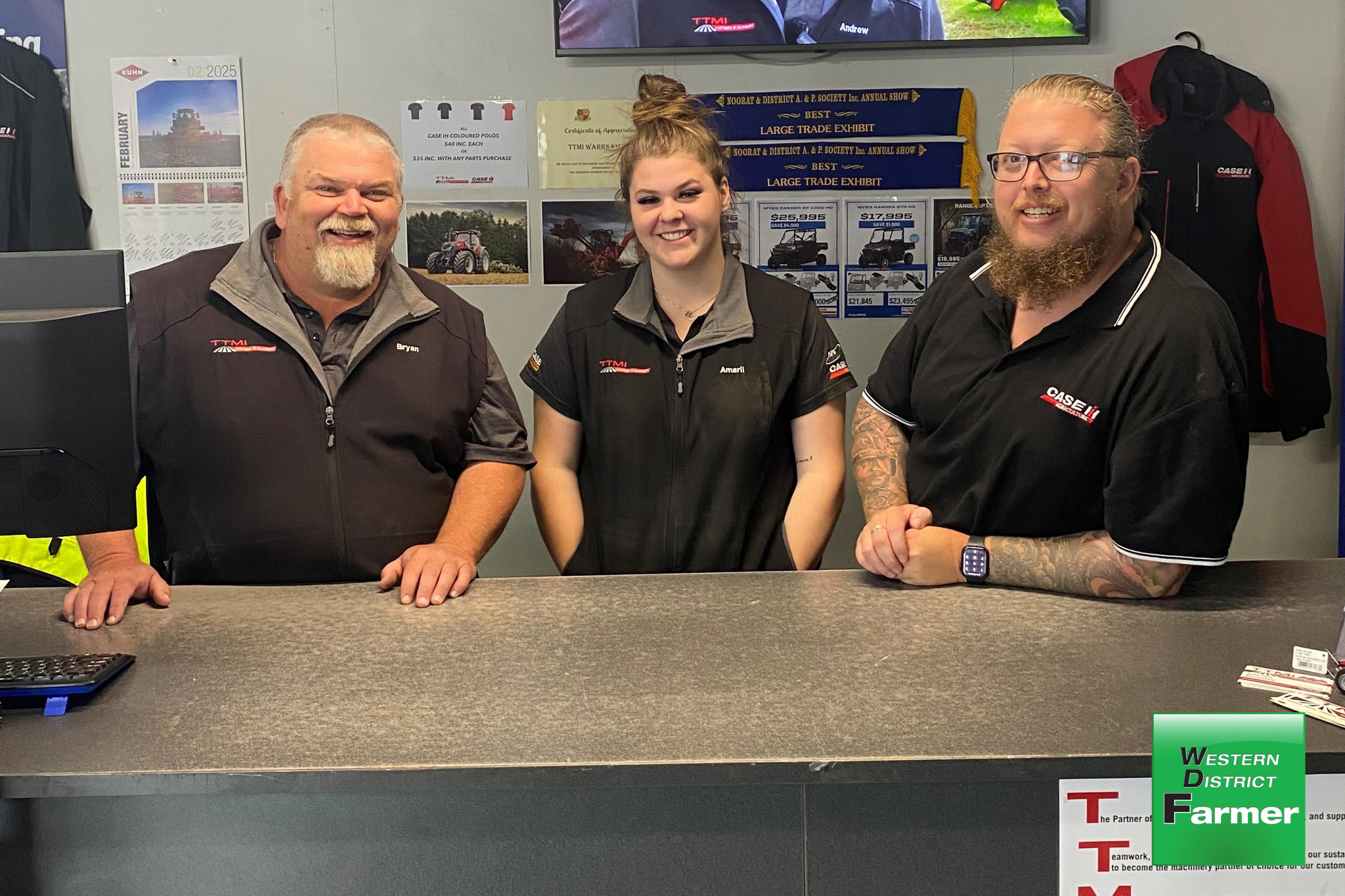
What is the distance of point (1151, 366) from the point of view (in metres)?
1.68

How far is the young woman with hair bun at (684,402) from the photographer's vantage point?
7.55ft

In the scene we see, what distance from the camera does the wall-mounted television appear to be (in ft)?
11.5

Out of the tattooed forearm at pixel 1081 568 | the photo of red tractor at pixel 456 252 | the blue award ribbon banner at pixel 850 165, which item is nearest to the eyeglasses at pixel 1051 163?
the tattooed forearm at pixel 1081 568

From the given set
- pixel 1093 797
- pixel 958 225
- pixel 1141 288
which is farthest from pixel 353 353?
pixel 958 225

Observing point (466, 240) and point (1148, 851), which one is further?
point (466, 240)

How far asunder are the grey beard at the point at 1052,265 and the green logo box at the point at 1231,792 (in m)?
0.82

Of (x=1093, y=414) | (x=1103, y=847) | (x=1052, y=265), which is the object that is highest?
(x=1052, y=265)

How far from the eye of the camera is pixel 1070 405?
1.76 m

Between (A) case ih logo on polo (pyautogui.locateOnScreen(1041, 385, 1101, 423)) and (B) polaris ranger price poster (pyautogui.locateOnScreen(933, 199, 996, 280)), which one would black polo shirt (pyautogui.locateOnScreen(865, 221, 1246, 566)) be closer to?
(A) case ih logo on polo (pyautogui.locateOnScreen(1041, 385, 1101, 423))

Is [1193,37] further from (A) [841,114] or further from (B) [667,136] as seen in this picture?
(B) [667,136]

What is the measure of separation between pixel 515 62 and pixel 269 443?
6.36 ft

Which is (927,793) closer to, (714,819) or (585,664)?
(714,819)

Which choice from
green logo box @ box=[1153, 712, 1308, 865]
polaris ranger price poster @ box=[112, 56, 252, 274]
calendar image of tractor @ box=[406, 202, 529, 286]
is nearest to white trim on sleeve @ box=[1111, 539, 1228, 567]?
green logo box @ box=[1153, 712, 1308, 865]

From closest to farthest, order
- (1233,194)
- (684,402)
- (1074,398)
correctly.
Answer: (1074,398) → (684,402) → (1233,194)
